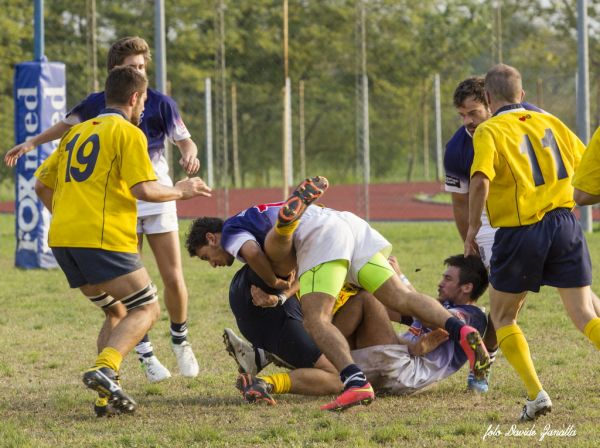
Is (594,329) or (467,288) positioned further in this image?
(467,288)

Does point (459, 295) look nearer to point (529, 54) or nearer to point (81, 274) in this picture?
point (81, 274)

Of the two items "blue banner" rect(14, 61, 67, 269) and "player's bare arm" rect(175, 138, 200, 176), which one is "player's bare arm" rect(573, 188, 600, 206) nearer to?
"player's bare arm" rect(175, 138, 200, 176)

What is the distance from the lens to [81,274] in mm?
5871

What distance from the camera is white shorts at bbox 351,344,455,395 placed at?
20.2ft

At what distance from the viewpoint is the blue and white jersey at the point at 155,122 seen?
6891 mm

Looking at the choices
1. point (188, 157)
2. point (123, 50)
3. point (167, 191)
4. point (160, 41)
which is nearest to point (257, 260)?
point (167, 191)

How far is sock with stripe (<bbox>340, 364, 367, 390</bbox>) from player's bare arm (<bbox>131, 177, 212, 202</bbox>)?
1101mm

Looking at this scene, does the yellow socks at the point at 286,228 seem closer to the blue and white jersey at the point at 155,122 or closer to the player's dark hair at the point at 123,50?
the blue and white jersey at the point at 155,122

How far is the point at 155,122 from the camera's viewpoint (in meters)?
6.93

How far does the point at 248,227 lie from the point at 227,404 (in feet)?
3.09

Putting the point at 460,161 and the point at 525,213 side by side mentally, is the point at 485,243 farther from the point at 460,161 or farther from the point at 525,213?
the point at 525,213

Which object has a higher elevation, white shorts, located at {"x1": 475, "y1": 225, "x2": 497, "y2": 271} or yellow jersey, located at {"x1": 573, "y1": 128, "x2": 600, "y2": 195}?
yellow jersey, located at {"x1": 573, "y1": 128, "x2": 600, "y2": 195}

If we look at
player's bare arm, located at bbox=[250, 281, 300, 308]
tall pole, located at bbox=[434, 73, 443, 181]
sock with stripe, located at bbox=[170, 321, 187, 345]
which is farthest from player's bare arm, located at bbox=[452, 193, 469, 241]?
tall pole, located at bbox=[434, 73, 443, 181]

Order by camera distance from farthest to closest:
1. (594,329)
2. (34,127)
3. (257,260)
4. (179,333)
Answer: (34,127)
(179,333)
(257,260)
(594,329)
